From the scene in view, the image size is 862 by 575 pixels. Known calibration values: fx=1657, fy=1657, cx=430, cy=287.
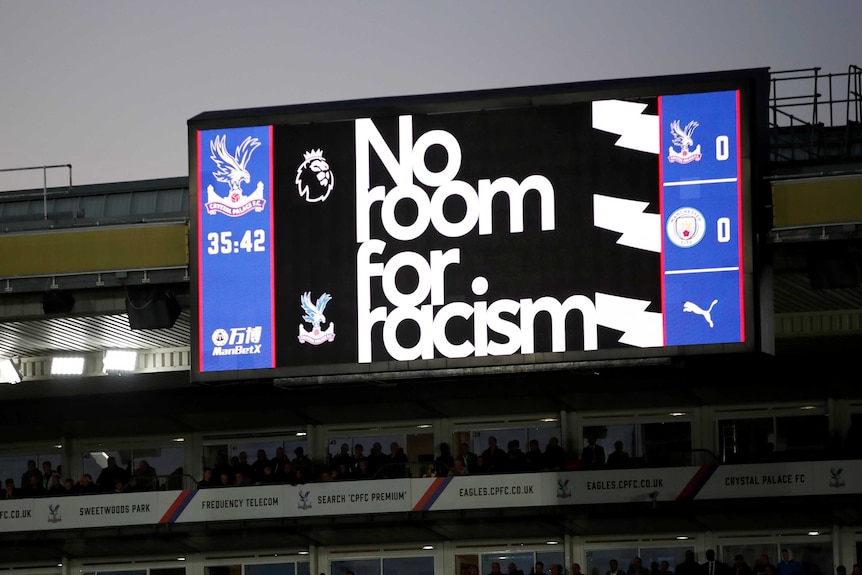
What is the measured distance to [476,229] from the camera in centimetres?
2319

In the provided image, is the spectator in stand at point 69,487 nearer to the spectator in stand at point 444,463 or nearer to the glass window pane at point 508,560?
the spectator in stand at point 444,463

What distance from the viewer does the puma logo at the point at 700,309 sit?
72.9ft

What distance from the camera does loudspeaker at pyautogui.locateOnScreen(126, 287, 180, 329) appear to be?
2597 cm

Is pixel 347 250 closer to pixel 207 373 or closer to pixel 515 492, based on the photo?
pixel 207 373

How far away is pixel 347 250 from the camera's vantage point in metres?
23.6

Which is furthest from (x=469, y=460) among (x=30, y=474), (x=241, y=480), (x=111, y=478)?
(x=30, y=474)

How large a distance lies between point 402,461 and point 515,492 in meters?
2.40

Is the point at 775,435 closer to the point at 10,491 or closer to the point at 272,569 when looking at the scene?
the point at 272,569

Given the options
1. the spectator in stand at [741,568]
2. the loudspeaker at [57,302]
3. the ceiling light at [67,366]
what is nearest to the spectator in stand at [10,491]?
the ceiling light at [67,366]

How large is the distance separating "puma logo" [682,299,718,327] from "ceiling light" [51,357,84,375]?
12.6 m

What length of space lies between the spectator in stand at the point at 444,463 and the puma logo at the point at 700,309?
28.4 feet

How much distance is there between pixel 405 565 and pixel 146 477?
17.4 feet

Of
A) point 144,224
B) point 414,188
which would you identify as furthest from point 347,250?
point 144,224

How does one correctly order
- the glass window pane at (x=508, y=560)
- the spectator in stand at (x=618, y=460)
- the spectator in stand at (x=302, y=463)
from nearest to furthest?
the spectator in stand at (x=618, y=460)
the spectator in stand at (x=302, y=463)
the glass window pane at (x=508, y=560)
